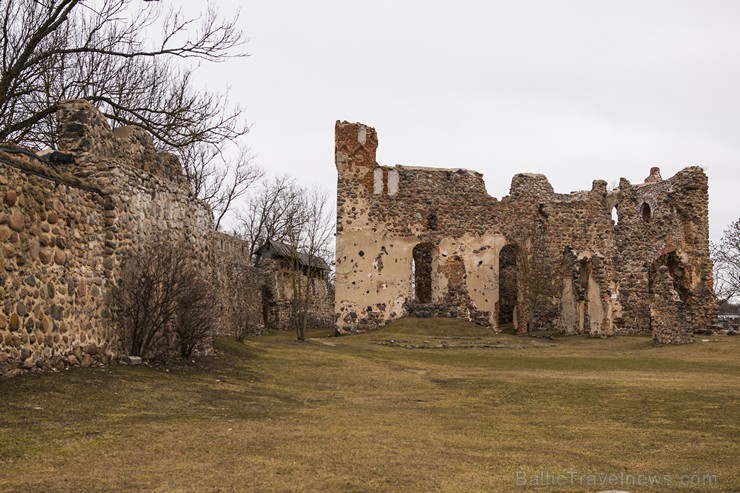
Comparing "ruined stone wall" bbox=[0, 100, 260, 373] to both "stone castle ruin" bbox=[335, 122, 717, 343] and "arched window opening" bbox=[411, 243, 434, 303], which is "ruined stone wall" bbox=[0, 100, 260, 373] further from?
"arched window opening" bbox=[411, 243, 434, 303]

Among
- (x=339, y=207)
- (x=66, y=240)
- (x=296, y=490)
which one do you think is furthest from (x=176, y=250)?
(x=339, y=207)

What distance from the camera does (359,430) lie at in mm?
7625

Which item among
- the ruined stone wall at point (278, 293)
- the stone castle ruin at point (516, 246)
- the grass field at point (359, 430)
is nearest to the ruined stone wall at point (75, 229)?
the grass field at point (359, 430)

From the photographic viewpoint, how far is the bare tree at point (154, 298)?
1173 cm

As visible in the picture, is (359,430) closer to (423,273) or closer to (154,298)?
(154,298)

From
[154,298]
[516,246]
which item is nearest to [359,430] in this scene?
[154,298]

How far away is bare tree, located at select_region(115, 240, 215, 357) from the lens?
11734mm

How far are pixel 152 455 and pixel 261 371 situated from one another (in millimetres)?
7787

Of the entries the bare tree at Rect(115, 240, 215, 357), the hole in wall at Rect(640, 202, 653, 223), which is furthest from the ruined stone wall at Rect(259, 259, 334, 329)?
the bare tree at Rect(115, 240, 215, 357)

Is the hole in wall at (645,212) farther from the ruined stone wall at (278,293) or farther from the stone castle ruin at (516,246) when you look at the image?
the ruined stone wall at (278,293)

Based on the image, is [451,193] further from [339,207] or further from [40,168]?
[40,168]

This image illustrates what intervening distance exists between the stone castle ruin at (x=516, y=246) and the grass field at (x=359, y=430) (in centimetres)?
1563

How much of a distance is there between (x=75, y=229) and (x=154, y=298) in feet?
6.25

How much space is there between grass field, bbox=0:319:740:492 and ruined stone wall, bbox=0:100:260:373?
1.78 ft
